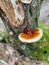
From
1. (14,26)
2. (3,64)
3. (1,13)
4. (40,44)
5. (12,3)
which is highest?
(12,3)

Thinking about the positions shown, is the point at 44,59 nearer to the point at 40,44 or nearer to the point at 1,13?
the point at 40,44

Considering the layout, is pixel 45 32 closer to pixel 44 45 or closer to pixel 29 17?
pixel 44 45

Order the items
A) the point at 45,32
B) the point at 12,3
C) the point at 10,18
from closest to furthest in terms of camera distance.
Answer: the point at 12,3 < the point at 10,18 < the point at 45,32

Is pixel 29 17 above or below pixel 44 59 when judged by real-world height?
above

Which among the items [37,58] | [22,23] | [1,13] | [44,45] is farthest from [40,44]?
[1,13]

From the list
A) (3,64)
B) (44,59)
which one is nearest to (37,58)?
(44,59)

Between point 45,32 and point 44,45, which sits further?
point 45,32

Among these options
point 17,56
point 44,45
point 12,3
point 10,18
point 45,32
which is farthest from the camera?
point 45,32
